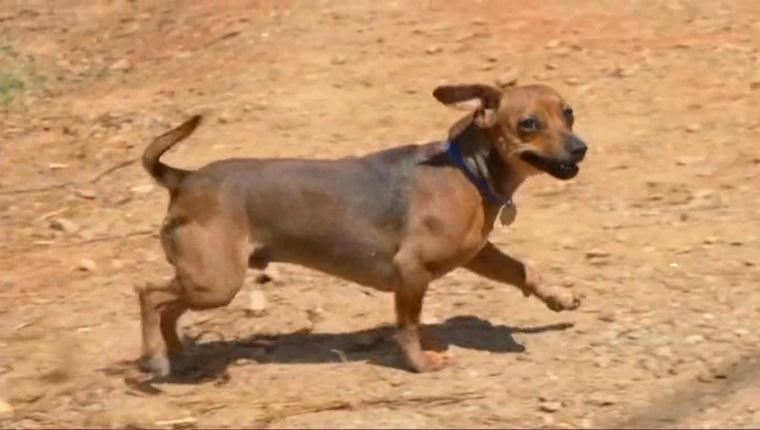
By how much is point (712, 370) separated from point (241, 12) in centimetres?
723

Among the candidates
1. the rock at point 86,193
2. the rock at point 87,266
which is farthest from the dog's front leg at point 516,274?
the rock at point 86,193

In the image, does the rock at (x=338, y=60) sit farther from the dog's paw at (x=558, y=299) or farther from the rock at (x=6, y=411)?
the rock at (x=6, y=411)

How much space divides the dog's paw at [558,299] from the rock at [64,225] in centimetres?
312

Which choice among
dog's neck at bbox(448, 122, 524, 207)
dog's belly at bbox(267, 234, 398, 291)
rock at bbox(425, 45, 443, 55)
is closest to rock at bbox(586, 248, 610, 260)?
dog's neck at bbox(448, 122, 524, 207)

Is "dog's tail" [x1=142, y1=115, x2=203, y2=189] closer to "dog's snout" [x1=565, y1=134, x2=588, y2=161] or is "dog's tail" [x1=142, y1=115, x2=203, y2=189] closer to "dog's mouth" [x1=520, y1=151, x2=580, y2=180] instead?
"dog's mouth" [x1=520, y1=151, x2=580, y2=180]

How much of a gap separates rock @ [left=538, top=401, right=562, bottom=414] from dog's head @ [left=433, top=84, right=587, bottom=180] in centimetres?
85

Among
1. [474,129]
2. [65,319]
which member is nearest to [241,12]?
[65,319]

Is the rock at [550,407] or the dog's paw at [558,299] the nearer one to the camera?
the rock at [550,407]

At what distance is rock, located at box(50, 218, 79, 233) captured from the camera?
8.55 metres

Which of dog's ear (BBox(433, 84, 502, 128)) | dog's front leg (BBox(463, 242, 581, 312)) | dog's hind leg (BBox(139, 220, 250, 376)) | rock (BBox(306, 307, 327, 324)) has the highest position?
dog's ear (BBox(433, 84, 502, 128))

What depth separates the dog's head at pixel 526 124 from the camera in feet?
19.2

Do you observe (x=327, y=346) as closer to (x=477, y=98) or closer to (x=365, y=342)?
(x=365, y=342)

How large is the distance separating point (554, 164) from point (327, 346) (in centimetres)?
125

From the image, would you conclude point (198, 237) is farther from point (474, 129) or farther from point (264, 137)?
point (264, 137)
